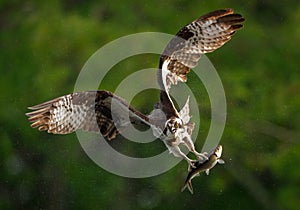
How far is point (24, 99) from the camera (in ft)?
44.0

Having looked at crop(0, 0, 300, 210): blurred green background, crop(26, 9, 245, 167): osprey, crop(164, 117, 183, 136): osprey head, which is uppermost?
crop(26, 9, 245, 167): osprey

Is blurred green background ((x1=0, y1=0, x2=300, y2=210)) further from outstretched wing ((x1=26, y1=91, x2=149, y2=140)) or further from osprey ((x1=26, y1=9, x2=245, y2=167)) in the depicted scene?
outstretched wing ((x1=26, y1=91, x2=149, y2=140))

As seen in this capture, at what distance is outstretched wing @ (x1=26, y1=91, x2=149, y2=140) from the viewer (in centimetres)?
702

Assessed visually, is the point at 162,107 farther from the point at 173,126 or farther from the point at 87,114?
the point at 87,114

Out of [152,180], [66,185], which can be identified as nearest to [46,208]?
[66,185]

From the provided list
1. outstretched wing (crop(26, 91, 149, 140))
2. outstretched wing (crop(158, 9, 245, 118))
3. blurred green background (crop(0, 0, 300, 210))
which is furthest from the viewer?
blurred green background (crop(0, 0, 300, 210))

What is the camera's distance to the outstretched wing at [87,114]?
23.0 feet

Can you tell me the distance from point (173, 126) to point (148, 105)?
224 inches

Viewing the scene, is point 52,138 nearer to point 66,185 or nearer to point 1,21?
point 66,185

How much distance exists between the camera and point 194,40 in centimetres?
772

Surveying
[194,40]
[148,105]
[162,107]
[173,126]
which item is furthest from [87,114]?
[148,105]

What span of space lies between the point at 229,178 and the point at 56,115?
245 inches

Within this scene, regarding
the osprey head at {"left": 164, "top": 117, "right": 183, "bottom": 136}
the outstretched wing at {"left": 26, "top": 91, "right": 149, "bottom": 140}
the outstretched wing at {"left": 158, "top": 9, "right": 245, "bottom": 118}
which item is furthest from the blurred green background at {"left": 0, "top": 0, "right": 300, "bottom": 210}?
the osprey head at {"left": 164, "top": 117, "right": 183, "bottom": 136}

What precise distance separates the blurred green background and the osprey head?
16.9ft
